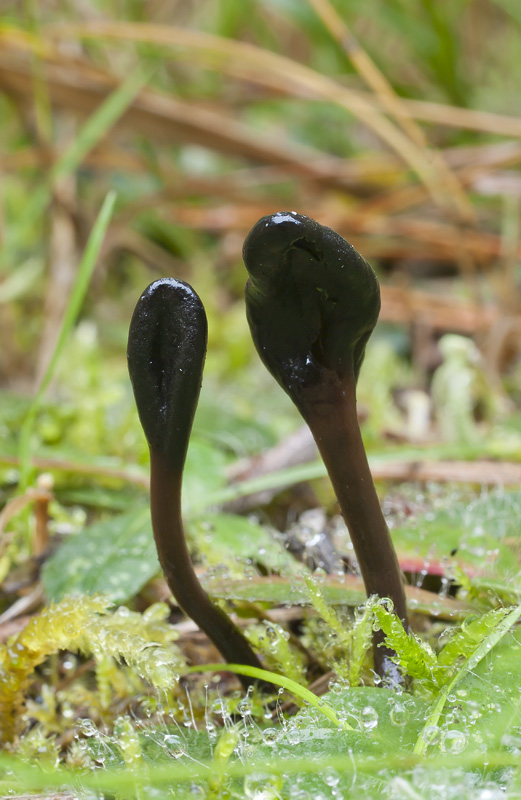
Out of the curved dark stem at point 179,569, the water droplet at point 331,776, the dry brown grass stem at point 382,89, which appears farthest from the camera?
the dry brown grass stem at point 382,89

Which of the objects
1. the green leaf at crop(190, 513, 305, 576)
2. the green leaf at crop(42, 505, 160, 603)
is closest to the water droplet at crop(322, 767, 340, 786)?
the green leaf at crop(190, 513, 305, 576)

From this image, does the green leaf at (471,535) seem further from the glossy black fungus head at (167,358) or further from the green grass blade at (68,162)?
the green grass blade at (68,162)

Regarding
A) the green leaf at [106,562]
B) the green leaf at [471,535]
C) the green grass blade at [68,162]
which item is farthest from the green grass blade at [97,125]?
the green leaf at [471,535]

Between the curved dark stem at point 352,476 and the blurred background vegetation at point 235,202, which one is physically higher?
the blurred background vegetation at point 235,202

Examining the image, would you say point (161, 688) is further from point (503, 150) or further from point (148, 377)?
point (503, 150)

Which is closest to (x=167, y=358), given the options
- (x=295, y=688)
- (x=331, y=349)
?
(x=331, y=349)

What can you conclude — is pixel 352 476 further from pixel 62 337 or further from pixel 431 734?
pixel 62 337

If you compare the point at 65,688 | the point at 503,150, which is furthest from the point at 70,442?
the point at 503,150
